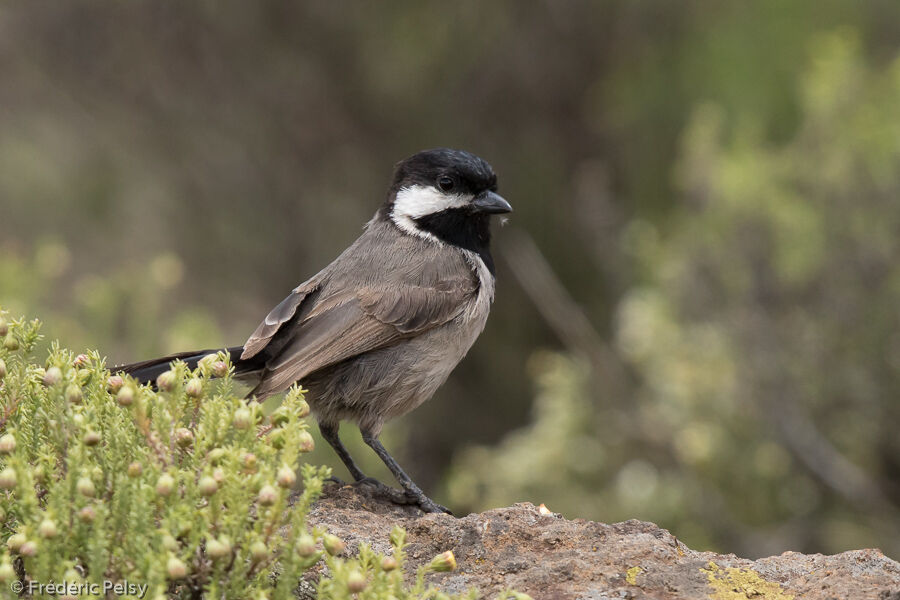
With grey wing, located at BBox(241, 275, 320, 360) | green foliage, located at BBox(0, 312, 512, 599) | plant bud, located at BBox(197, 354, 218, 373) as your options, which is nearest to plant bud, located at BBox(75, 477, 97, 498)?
green foliage, located at BBox(0, 312, 512, 599)

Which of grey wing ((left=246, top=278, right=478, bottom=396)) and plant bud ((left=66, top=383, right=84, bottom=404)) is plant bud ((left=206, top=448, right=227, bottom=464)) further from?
grey wing ((left=246, top=278, right=478, bottom=396))

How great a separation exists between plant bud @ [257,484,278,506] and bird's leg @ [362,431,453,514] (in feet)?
6.17

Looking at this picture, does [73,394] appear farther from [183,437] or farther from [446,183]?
[446,183]

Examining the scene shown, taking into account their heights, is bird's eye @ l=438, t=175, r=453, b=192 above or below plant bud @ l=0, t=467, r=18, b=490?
above

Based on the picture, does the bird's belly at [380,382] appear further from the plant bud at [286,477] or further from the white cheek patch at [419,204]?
the plant bud at [286,477]

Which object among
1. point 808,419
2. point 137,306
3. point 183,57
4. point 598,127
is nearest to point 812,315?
point 808,419

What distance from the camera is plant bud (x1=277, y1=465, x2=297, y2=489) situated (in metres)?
2.22

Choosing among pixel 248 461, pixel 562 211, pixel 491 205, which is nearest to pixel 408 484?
pixel 491 205

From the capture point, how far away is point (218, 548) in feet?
7.15

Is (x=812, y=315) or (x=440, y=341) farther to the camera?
(x=812, y=315)

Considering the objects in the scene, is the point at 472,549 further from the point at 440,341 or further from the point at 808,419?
the point at 808,419

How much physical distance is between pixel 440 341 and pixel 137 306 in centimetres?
227

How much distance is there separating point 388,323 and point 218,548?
236 cm

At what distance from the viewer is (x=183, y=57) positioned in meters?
10.0
